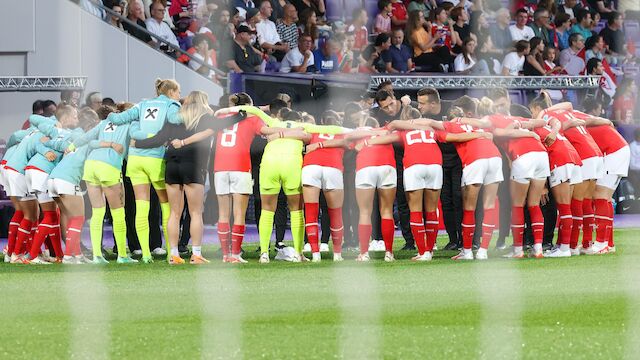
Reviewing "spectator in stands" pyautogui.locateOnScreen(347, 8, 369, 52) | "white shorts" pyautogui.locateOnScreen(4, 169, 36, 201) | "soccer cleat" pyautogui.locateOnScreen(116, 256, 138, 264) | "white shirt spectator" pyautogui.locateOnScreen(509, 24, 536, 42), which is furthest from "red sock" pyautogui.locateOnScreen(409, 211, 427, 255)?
"white shirt spectator" pyautogui.locateOnScreen(509, 24, 536, 42)

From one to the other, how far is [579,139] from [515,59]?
415 centimetres

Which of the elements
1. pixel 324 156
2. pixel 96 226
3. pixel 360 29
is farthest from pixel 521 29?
pixel 96 226

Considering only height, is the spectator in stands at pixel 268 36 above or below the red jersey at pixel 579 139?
above

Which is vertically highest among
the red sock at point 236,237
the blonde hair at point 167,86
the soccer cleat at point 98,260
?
the blonde hair at point 167,86

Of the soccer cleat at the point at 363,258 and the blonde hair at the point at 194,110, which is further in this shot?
the soccer cleat at the point at 363,258

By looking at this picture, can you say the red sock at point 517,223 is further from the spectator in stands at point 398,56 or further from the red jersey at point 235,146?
the spectator in stands at point 398,56

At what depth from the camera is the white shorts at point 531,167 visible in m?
10.1

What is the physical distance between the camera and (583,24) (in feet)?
56.0

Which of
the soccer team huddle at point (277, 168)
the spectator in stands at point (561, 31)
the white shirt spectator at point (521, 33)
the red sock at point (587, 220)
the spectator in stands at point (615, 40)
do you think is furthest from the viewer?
the spectator in stands at point (615, 40)

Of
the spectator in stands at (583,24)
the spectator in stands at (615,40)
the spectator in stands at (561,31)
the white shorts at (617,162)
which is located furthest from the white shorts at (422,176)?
the spectator in stands at (615,40)

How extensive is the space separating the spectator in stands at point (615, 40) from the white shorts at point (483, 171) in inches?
295

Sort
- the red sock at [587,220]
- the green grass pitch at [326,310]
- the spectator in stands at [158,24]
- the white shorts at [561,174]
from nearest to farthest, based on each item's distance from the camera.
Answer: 1. the green grass pitch at [326,310]
2. the white shorts at [561,174]
3. the red sock at [587,220]
4. the spectator in stands at [158,24]

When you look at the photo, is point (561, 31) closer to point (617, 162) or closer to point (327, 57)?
point (327, 57)

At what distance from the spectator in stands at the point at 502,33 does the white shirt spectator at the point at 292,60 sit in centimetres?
210
